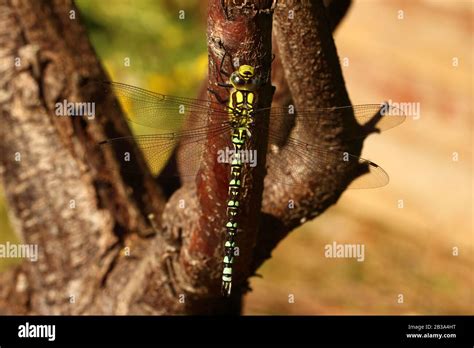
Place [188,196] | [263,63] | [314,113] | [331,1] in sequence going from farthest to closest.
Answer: [331,1]
[188,196]
[314,113]
[263,63]

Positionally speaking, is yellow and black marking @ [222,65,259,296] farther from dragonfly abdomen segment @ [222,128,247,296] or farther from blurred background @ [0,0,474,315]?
blurred background @ [0,0,474,315]

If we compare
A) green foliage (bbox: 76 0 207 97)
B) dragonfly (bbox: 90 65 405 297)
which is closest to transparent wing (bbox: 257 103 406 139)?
dragonfly (bbox: 90 65 405 297)

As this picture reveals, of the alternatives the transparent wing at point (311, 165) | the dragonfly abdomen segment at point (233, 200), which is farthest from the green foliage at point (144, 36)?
the dragonfly abdomen segment at point (233, 200)

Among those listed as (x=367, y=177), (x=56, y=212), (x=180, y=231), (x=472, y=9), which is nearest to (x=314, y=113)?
(x=367, y=177)

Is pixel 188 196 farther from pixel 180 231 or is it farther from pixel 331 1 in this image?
pixel 331 1

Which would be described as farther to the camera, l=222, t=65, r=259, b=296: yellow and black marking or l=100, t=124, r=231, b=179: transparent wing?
l=100, t=124, r=231, b=179: transparent wing

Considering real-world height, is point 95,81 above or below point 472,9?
below

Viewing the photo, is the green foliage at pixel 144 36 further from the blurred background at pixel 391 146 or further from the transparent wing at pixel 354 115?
the transparent wing at pixel 354 115
